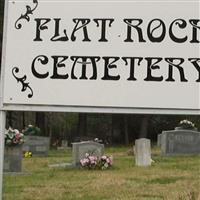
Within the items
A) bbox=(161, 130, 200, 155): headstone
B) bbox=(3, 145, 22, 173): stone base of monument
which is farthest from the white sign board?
bbox=(161, 130, 200, 155): headstone

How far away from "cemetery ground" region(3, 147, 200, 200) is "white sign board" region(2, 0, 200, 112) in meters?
2.89

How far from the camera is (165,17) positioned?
9.61 feet

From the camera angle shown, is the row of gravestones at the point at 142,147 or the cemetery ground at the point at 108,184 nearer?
the cemetery ground at the point at 108,184

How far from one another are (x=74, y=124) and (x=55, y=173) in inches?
1109

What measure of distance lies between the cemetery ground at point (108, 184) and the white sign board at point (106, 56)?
2.89 metres

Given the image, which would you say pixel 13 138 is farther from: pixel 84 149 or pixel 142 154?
pixel 142 154

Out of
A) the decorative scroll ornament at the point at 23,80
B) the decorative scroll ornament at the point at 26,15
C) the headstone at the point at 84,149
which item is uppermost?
the decorative scroll ornament at the point at 26,15

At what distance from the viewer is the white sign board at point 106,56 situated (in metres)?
2.91

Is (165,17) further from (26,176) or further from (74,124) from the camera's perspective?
(74,124)

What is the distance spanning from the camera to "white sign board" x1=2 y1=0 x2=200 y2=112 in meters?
2.91

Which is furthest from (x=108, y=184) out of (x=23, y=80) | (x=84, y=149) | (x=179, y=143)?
(x=179, y=143)

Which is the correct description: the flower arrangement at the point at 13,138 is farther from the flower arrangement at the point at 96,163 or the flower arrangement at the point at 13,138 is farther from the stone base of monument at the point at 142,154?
the stone base of monument at the point at 142,154

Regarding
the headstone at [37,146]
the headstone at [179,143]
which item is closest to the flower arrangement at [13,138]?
the headstone at [179,143]

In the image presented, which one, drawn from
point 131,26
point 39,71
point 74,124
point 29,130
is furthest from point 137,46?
point 74,124
